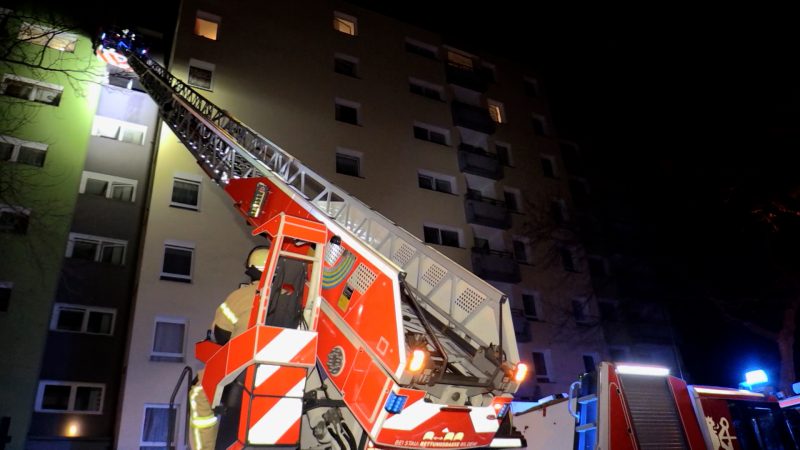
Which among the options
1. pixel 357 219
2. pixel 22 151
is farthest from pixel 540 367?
pixel 22 151

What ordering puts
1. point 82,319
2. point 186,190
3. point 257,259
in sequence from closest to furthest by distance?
point 257,259 < point 82,319 < point 186,190

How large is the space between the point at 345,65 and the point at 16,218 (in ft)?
43.2

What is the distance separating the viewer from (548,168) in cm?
2666

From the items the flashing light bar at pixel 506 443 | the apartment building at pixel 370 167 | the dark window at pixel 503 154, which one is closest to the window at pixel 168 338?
the apartment building at pixel 370 167

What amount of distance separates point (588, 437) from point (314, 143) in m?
15.3

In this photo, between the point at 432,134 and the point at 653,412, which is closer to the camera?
the point at 653,412

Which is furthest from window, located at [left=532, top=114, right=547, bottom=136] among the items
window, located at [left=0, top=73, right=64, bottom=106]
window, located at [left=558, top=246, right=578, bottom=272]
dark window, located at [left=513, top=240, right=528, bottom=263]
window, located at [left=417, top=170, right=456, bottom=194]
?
window, located at [left=0, top=73, right=64, bottom=106]

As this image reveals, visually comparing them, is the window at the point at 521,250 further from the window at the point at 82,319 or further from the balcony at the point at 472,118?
the window at the point at 82,319

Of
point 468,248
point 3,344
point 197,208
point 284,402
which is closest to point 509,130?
point 468,248

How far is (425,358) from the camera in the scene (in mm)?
4254

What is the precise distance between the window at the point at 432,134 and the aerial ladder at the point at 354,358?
17.1 metres

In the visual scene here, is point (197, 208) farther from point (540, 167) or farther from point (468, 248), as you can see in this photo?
point (540, 167)

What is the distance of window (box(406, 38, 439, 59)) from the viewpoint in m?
25.1

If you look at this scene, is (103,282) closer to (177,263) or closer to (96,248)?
(96,248)
